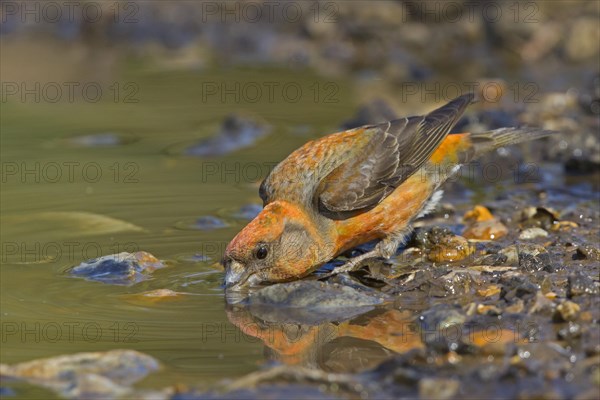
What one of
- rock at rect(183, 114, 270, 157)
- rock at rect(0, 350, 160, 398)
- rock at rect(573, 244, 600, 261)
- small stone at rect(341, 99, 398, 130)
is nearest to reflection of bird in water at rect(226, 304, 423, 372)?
rock at rect(0, 350, 160, 398)

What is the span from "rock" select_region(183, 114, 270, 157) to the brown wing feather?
9.13ft

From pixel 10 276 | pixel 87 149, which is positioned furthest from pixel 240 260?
pixel 87 149

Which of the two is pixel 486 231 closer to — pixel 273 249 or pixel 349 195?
pixel 349 195

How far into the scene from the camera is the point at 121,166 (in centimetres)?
960

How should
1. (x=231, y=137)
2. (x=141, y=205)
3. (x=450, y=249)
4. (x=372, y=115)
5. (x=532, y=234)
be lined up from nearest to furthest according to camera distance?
(x=450, y=249), (x=532, y=234), (x=141, y=205), (x=372, y=115), (x=231, y=137)

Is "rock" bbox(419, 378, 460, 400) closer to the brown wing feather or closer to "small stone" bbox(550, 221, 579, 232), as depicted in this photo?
the brown wing feather

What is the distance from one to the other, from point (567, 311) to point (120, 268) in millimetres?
2934

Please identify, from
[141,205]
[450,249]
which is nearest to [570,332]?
[450,249]

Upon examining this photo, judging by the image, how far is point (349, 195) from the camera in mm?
7098

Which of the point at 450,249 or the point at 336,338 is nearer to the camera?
the point at 336,338

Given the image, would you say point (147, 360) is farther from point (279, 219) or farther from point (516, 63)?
point (516, 63)

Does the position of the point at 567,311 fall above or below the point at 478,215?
above

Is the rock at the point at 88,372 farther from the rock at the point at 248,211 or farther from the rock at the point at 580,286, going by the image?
the rock at the point at 248,211

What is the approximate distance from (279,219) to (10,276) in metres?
1.82
